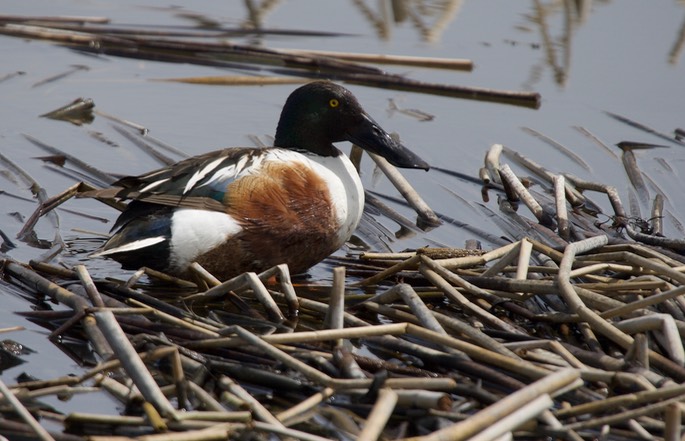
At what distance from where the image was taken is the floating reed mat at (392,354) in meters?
3.57

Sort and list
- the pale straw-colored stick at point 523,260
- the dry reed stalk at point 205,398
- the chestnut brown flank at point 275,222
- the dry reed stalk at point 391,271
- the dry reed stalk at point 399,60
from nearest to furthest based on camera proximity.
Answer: the dry reed stalk at point 205,398 → the pale straw-colored stick at point 523,260 → the dry reed stalk at point 391,271 → the chestnut brown flank at point 275,222 → the dry reed stalk at point 399,60

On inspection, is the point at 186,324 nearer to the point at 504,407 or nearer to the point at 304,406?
the point at 304,406

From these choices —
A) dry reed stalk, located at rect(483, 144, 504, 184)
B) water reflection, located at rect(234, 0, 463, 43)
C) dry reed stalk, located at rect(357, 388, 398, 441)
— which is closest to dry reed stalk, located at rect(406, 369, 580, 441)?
dry reed stalk, located at rect(357, 388, 398, 441)

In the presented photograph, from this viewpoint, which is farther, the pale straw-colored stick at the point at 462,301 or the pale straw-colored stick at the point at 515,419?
the pale straw-colored stick at the point at 462,301

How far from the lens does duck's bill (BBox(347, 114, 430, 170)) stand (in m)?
5.80

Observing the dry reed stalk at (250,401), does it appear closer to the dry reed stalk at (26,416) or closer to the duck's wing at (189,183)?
the dry reed stalk at (26,416)

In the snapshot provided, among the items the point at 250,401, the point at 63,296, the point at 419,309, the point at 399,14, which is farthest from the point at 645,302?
the point at 399,14

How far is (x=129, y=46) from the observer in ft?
28.5

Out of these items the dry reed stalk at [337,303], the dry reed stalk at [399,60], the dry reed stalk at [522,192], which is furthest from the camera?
the dry reed stalk at [399,60]

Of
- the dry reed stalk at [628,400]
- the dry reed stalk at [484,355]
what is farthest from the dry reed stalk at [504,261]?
the dry reed stalk at [628,400]

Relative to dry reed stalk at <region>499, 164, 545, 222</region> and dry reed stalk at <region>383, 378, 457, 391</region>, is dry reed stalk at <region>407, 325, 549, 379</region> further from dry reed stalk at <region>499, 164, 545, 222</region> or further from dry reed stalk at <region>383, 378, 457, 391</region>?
dry reed stalk at <region>499, 164, 545, 222</region>

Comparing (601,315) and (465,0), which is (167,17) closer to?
(465,0)

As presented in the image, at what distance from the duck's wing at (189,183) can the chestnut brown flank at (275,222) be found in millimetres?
62

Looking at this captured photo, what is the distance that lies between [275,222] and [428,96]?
3385 millimetres
